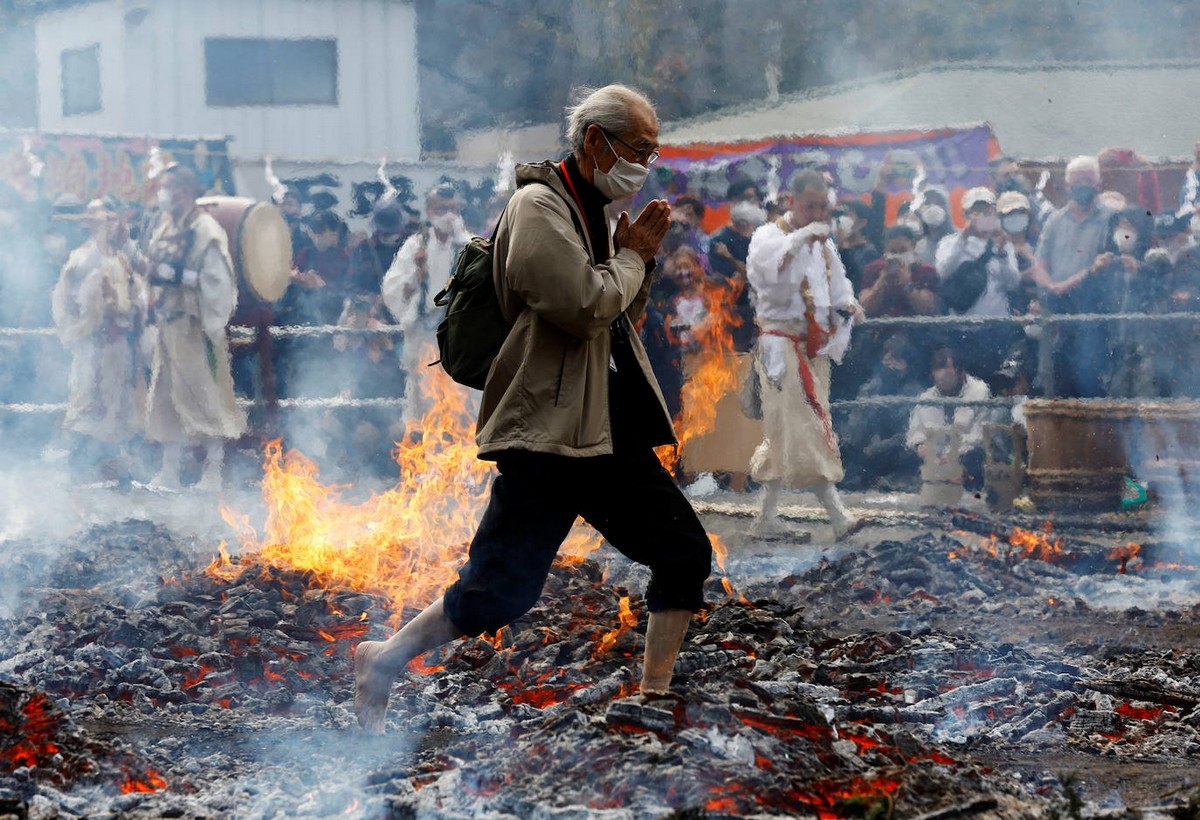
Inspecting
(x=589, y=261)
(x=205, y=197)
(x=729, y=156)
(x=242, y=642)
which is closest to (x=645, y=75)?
(x=729, y=156)

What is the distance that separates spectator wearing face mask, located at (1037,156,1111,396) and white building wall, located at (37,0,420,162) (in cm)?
751

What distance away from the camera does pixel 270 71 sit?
1579cm

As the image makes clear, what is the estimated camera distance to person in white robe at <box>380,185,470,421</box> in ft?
37.9

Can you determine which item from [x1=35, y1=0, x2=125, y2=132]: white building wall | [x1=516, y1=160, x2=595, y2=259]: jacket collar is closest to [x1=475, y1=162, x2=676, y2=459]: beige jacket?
[x1=516, y1=160, x2=595, y2=259]: jacket collar

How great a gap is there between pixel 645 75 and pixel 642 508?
11265mm

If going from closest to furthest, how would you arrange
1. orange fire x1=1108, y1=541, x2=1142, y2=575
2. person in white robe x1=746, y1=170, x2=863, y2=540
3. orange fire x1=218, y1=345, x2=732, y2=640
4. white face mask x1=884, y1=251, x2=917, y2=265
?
orange fire x1=218, y1=345, x2=732, y2=640, orange fire x1=1108, y1=541, x2=1142, y2=575, person in white robe x1=746, y1=170, x2=863, y2=540, white face mask x1=884, y1=251, x2=917, y2=265

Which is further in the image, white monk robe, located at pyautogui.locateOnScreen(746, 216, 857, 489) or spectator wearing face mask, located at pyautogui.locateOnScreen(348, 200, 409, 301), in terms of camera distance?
spectator wearing face mask, located at pyautogui.locateOnScreen(348, 200, 409, 301)

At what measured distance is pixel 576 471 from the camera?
160 inches

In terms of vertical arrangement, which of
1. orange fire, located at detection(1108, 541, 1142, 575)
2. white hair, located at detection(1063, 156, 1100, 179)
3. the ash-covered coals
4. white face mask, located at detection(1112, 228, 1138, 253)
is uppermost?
white hair, located at detection(1063, 156, 1100, 179)

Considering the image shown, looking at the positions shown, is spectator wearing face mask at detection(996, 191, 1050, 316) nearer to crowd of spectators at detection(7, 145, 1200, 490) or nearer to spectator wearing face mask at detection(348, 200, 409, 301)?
crowd of spectators at detection(7, 145, 1200, 490)

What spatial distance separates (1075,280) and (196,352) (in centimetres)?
716

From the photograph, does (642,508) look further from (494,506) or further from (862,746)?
(862,746)

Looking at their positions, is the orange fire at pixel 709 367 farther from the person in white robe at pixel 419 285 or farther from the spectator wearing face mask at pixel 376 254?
the spectator wearing face mask at pixel 376 254

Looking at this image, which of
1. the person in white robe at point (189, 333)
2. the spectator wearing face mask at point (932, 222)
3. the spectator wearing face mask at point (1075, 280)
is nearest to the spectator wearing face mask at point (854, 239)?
the spectator wearing face mask at point (932, 222)
